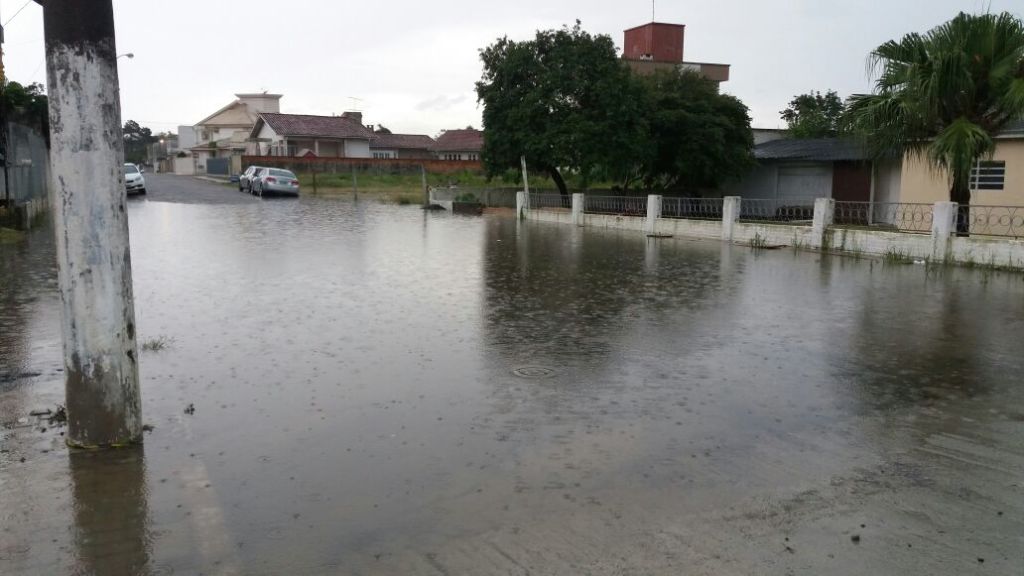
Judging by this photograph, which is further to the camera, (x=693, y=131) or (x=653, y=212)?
(x=693, y=131)

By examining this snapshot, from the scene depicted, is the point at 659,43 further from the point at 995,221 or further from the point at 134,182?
the point at 995,221

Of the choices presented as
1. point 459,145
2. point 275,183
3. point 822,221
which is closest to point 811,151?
point 822,221

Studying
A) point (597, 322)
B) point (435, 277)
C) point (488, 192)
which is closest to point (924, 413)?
point (597, 322)

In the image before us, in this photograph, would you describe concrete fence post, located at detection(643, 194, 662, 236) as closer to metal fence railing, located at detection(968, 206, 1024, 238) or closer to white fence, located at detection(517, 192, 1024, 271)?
white fence, located at detection(517, 192, 1024, 271)

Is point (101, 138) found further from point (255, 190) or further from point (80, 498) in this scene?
point (255, 190)

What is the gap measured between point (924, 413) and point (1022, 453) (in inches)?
→ 37.1

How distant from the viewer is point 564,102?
104ft

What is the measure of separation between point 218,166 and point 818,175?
44.3 m

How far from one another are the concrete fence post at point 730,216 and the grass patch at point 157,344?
16.8 metres

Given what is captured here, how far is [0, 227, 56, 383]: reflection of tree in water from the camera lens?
7568mm

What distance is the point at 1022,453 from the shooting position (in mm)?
5383

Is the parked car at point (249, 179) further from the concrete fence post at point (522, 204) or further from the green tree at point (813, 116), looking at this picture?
the green tree at point (813, 116)

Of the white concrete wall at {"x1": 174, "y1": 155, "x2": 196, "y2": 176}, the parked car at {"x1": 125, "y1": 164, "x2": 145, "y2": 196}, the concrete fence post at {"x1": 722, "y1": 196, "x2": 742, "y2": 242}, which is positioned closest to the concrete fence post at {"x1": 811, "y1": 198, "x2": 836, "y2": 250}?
the concrete fence post at {"x1": 722, "y1": 196, "x2": 742, "y2": 242}

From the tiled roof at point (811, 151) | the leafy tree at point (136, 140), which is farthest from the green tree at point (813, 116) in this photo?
the leafy tree at point (136, 140)
